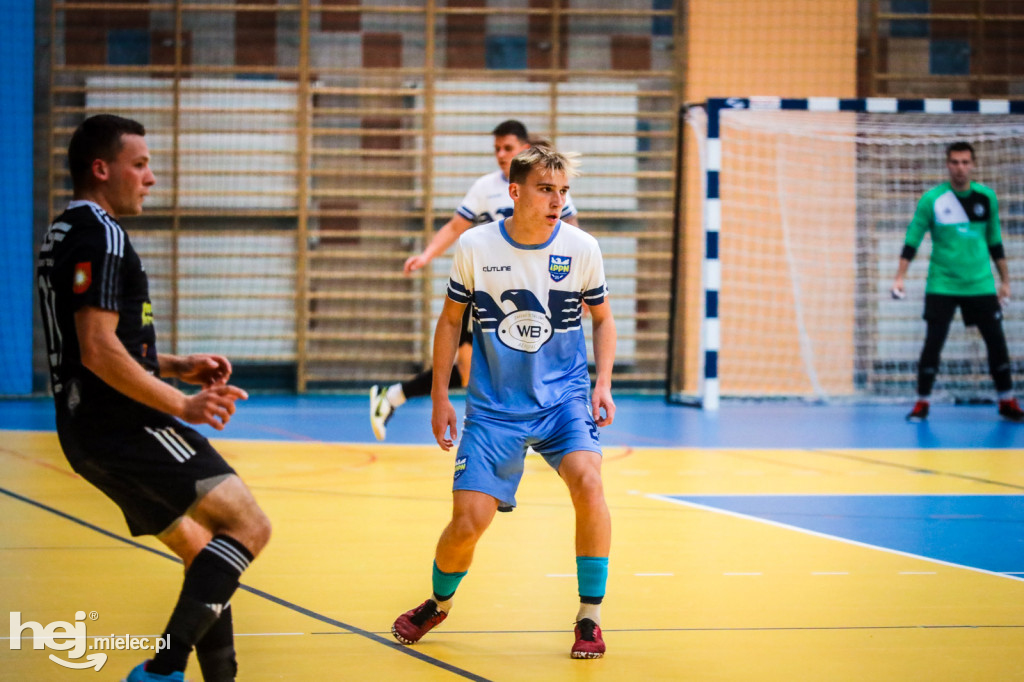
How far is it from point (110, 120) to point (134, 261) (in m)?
0.34

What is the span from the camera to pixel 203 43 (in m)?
11.6

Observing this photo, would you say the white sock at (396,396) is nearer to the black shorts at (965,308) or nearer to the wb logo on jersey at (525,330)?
the wb logo on jersey at (525,330)

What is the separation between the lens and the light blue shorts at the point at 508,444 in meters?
3.37

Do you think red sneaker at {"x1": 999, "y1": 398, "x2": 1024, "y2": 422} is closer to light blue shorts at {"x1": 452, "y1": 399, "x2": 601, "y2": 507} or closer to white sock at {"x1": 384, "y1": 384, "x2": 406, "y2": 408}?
white sock at {"x1": 384, "y1": 384, "x2": 406, "y2": 408}

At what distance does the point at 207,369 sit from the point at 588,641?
4.03ft

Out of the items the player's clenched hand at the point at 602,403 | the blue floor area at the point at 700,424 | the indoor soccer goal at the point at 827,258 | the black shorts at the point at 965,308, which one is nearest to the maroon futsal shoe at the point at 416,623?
the player's clenched hand at the point at 602,403

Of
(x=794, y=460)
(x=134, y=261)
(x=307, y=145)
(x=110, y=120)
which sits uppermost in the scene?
(x=307, y=145)

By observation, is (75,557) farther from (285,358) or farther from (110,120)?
(285,358)

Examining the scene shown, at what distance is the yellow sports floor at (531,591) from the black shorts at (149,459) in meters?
0.56

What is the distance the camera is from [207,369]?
2857 mm

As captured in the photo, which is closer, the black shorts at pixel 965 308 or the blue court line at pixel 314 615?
the blue court line at pixel 314 615

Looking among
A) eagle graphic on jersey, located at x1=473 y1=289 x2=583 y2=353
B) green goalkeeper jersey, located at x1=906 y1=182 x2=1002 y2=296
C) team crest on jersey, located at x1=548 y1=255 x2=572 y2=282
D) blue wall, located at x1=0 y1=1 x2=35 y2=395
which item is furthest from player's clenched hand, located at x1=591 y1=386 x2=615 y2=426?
blue wall, located at x1=0 y1=1 x2=35 y2=395

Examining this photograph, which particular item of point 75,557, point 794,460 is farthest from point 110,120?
point 794,460

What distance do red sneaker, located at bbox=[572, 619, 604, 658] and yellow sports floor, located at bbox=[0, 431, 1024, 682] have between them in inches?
1.4
